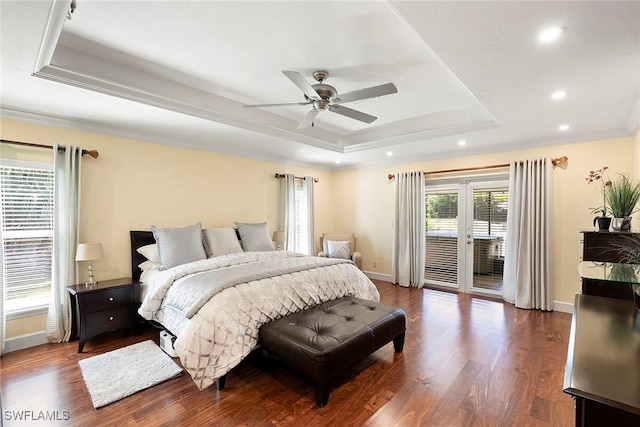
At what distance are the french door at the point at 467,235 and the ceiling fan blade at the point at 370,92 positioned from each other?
10.8 feet

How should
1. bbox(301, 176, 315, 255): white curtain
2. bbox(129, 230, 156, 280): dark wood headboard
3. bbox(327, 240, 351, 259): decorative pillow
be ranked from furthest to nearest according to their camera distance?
bbox(301, 176, 315, 255): white curtain, bbox(327, 240, 351, 259): decorative pillow, bbox(129, 230, 156, 280): dark wood headboard

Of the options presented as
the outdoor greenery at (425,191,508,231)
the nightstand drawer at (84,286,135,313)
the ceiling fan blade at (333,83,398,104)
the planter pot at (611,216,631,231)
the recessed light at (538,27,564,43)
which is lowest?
the nightstand drawer at (84,286,135,313)

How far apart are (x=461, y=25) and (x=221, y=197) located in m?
3.82

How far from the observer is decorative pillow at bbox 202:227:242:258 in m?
3.85

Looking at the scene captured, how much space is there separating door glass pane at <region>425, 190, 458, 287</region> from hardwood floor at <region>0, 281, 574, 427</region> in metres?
1.93

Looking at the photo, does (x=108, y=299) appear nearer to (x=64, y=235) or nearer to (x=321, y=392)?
(x=64, y=235)

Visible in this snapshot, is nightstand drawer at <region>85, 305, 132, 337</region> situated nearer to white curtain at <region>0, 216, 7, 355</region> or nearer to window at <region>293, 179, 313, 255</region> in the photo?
white curtain at <region>0, 216, 7, 355</region>

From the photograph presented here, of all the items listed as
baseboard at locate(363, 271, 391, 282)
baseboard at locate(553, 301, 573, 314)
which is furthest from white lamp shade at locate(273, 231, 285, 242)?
baseboard at locate(553, 301, 573, 314)

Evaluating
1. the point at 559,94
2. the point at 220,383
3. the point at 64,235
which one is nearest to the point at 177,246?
the point at 64,235

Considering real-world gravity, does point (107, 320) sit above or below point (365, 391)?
above

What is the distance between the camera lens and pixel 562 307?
4.00 meters

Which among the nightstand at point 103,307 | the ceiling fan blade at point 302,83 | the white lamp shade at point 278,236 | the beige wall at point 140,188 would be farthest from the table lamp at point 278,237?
the ceiling fan blade at point 302,83

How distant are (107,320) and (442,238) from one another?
4.90 m

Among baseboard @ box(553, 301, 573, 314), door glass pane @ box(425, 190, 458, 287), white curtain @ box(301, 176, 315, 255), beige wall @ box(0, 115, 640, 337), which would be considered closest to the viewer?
beige wall @ box(0, 115, 640, 337)
